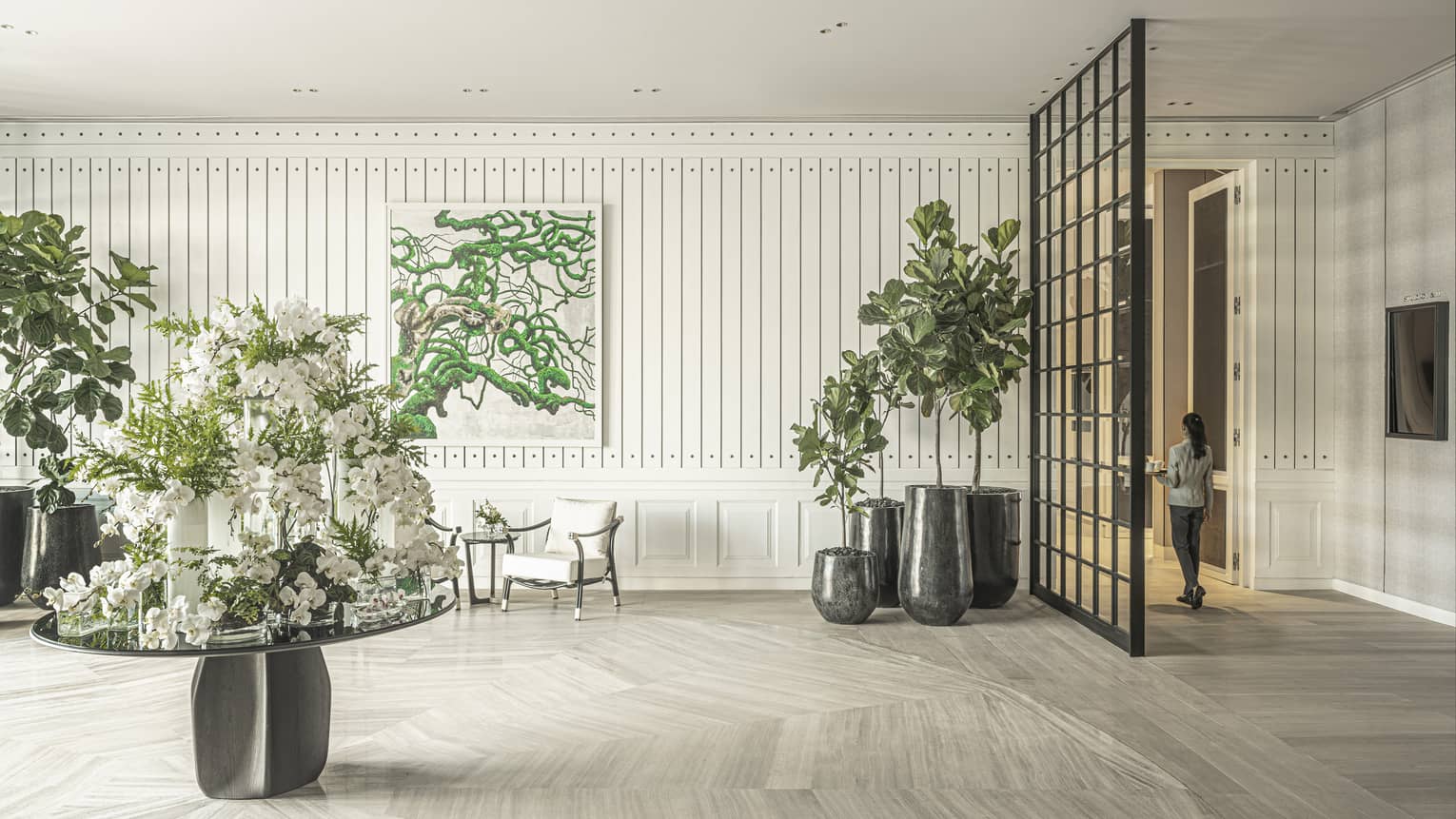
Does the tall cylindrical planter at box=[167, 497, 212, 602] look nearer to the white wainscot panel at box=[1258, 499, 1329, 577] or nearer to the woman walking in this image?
the woman walking

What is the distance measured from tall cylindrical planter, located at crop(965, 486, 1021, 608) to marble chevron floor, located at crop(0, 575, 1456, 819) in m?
0.44

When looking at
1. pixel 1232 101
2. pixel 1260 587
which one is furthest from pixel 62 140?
pixel 1260 587

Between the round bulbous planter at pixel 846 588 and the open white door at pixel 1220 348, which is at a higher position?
the open white door at pixel 1220 348

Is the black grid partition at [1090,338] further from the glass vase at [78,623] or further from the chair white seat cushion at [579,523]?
the glass vase at [78,623]

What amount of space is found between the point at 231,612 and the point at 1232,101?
748 centimetres

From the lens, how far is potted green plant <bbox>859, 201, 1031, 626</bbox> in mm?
6148

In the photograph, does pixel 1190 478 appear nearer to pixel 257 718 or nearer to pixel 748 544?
pixel 748 544

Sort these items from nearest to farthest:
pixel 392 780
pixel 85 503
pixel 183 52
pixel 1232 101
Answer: pixel 392 780
pixel 183 52
pixel 85 503
pixel 1232 101

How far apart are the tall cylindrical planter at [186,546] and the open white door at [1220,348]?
24.1 ft

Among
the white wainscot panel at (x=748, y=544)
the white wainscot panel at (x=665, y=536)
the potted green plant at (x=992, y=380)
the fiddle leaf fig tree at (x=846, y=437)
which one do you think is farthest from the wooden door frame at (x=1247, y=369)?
the white wainscot panel at (x=665, y=536)

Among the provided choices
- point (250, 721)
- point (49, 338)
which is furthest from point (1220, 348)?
point (49, 338)

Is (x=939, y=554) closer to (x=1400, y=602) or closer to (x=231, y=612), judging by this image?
(x=1400, y=602)

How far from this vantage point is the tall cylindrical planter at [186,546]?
282cm

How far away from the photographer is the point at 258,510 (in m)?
3.02
